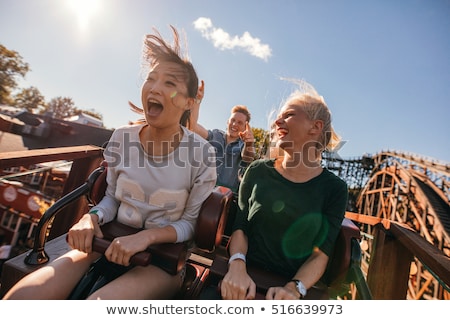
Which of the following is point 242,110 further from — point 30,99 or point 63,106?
point 63,106

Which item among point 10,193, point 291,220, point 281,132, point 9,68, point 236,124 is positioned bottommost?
point 10,193

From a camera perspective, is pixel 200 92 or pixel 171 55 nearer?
pixel 171 55

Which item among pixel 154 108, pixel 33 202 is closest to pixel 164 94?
pixel 154 108

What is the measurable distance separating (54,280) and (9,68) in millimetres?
23944

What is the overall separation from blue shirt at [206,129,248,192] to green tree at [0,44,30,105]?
854 inches

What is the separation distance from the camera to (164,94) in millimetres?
1157

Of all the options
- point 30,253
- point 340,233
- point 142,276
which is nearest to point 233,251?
point 142,276

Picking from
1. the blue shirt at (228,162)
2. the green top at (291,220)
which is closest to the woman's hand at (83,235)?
the green top at (291,220)

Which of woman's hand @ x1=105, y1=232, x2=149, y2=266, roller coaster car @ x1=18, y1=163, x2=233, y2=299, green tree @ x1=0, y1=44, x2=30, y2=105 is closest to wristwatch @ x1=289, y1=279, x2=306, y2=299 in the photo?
roller coaster car @ x1=18, y1=163, x2=233, y2=299

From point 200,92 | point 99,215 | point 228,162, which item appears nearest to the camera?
point 99,215

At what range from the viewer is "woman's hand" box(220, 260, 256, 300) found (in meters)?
0.95

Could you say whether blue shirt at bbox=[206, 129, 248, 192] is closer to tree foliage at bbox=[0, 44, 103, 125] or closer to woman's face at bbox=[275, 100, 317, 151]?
woman's face at bbox=[275, 100, 317, 151]
